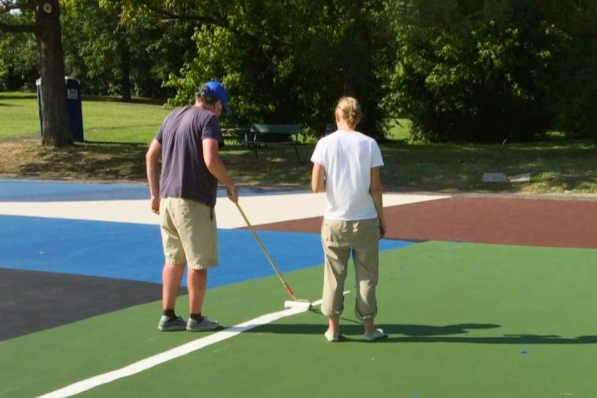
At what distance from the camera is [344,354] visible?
6.62 metres

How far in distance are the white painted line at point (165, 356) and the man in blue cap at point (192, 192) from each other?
0.74ft

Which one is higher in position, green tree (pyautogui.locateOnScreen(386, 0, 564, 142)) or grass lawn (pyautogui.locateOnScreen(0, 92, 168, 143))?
green tree (pyautogui.locateOnScreen(386, 0, 564, 142))

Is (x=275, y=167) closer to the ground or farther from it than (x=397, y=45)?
closer to the ground

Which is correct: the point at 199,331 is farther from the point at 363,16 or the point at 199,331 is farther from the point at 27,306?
the point at 363,16

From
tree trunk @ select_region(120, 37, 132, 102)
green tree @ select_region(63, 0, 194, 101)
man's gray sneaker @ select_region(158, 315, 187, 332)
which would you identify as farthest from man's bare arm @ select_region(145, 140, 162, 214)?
tree trunk @ select_region(120, 37, 132, 102)

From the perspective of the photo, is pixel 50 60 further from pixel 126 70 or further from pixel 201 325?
pixel 126 70

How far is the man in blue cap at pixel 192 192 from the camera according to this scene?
7078 mm

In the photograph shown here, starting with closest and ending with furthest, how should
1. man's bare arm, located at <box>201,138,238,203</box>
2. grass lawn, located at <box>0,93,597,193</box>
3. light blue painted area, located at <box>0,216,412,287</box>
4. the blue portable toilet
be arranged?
man's bare arm, located at <box>201,138,238,203</box>
light blue painted area, located at <box>0,216,412,287</box>
grass lawn, located at <box>0,93,597,193</box>
the blue portable toilet

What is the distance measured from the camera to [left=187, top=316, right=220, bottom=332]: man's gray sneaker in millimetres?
7293

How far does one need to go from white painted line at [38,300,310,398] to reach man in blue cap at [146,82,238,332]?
0.22 m

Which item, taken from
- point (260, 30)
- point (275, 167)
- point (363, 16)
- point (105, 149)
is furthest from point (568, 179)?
point (105, 149)

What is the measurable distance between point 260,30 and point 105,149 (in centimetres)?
521

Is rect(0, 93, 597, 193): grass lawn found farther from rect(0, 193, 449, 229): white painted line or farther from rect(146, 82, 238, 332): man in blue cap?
rect(146, 82, 238, 332): man in blue cap

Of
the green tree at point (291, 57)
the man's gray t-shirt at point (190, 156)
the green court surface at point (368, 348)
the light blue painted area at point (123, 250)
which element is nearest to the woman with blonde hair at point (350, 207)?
the green court surface at point (368, 348)
